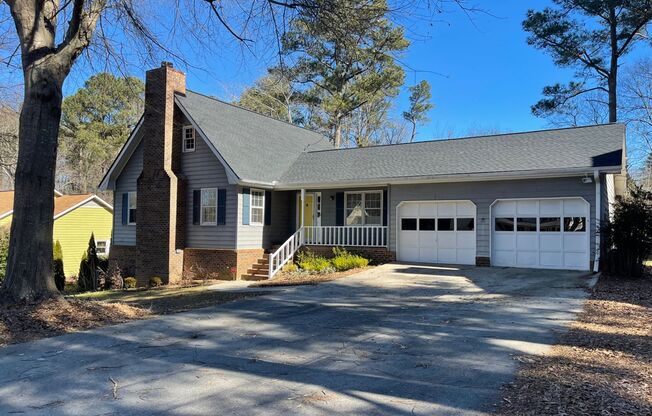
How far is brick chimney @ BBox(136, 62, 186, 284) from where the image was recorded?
58.2ft

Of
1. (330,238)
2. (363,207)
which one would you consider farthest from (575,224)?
(330,238)

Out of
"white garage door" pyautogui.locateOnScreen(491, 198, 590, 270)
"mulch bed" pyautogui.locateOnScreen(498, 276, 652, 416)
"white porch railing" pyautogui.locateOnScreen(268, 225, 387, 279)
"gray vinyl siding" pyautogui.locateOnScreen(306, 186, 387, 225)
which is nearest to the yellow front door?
"gray vinyl siding" pyautogui.locateOnScreen(306, 186, 387, 225)

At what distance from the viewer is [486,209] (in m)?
15.9

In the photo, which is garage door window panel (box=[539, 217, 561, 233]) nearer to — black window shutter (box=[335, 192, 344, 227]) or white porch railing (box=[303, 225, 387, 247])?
white porch railing (box=[303, 225, 387, 247])

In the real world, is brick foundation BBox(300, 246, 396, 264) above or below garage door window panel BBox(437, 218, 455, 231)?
below

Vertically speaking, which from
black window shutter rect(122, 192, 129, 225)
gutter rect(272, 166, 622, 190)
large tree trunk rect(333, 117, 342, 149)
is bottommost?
black window shutter rect(122, 192, 129, 225)

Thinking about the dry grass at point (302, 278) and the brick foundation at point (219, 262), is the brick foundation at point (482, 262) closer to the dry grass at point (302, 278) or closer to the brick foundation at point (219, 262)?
the dry grass at point (302, 278)

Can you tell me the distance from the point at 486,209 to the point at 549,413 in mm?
12407

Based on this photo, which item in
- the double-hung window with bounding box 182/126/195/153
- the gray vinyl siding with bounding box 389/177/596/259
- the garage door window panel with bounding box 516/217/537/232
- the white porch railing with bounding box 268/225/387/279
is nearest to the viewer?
the gray vinyl siding with bounding box 389/177/596/259

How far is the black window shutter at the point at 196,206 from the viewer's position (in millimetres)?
18156

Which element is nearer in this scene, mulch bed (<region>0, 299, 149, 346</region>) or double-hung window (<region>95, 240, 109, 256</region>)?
mulch bed (<region>0, 299, 149, 346</region>)

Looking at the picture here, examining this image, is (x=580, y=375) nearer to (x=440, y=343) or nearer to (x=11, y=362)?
(x=440, y=343)

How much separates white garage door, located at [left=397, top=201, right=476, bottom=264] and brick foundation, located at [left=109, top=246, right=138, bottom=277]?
10.7 meters

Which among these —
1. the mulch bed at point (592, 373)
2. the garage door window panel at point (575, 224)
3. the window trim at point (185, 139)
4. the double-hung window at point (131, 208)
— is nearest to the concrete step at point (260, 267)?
the window trim at point (185, 139)
